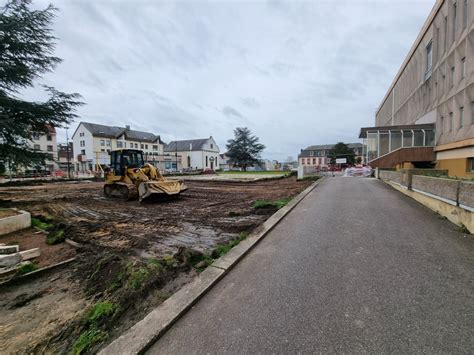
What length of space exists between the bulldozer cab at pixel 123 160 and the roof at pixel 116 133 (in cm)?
4540

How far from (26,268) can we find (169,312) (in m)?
3.88

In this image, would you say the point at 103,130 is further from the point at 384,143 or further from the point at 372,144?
the point at 384,143

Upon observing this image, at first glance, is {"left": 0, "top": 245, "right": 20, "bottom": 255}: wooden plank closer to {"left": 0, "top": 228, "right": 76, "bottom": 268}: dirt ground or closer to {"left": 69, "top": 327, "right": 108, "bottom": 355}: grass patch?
{"left": 0, "top": 228, "right": 76, "bottom": 268}: dirt ground

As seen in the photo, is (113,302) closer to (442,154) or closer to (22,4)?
(22,4)

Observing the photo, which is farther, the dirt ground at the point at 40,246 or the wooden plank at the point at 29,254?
the dirt ground at the point at 40,246

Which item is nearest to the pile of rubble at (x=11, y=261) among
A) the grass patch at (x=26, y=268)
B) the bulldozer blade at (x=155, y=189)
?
the grass patch at (x=26, y=268)

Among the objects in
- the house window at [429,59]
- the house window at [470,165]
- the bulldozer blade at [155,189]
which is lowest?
the bulldozer blade at [155,189]

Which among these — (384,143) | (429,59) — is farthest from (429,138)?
(429,59)

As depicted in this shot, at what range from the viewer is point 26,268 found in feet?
14.5

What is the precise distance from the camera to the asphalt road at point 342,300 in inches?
83.3

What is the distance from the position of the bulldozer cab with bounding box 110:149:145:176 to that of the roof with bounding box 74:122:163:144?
149 feet

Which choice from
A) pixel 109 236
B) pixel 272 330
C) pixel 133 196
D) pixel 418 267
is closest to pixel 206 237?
pixel 109 236

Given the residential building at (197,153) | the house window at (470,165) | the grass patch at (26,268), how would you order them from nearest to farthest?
the grass patch at (26,268)
the house window at (470,165)
the residential building at (197,153)

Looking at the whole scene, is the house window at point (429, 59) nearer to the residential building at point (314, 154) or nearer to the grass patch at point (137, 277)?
the grass patch at point (137, 277)
